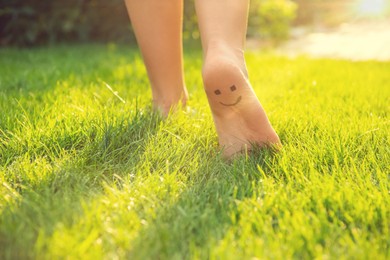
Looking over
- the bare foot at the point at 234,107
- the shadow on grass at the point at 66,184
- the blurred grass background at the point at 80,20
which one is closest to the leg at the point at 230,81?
the bare foot at the point at 234,107

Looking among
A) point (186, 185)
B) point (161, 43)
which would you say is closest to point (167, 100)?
point (161, 43)

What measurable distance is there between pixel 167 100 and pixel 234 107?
0.38 meters

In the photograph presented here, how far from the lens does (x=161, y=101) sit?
4.81 feet

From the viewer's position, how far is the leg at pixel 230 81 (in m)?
1.08

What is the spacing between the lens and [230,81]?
108 centimetres

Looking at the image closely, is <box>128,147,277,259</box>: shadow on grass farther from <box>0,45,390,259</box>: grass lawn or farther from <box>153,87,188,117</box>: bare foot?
<box>153,87,188,117</box>: bare foot

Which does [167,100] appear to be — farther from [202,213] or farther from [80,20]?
[80,20]

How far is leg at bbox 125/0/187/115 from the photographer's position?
4.69 feet

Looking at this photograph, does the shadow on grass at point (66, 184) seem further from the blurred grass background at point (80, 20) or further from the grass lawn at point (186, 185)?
the blurred grass background at point (80, 20)

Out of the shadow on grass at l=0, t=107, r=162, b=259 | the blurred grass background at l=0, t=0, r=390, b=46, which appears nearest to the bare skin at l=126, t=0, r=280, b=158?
the shadow on grass at l=0, t=107, r=162, b=259

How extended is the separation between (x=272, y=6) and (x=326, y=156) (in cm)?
448

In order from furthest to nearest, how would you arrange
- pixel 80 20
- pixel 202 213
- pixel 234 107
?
1. pixel 80 20
2. pixel 234 107
3. pixel 202 213

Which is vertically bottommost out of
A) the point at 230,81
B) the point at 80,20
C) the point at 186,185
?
the point at 80,20

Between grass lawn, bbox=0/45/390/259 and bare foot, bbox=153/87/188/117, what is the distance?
5cm
